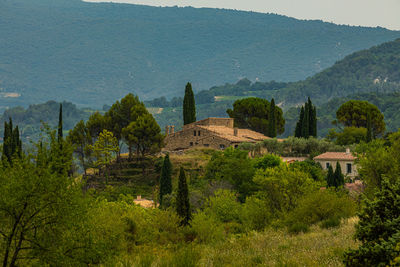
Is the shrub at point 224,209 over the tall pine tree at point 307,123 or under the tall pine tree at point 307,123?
under

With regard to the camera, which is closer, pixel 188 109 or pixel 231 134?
pixel 231 134

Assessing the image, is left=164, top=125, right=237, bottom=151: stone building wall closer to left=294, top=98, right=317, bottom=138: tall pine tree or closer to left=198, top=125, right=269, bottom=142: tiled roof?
left=198, top=125, right=269, bottom=142: tiled roof

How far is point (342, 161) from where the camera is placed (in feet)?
234

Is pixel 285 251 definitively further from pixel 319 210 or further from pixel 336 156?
pixel 336 156

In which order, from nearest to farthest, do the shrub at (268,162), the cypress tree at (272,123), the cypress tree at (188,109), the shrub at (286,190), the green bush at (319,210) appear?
the green bush at (319,210), the shrub at (286,190), the shrub at (268,162), the cypress tree at (188,109), the cypress tree at (272,123)

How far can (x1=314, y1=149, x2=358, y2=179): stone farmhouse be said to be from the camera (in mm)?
70625

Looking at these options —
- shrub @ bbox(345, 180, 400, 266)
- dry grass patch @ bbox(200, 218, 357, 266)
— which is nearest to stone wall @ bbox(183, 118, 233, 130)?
dry grass patch @ bbox(200, 218, 357, 266)

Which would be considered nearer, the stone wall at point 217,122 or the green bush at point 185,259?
the green bush at point 185,259

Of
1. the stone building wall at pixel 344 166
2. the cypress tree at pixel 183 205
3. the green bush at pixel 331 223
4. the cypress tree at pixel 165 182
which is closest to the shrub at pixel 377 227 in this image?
the green bush at pixel 331 223

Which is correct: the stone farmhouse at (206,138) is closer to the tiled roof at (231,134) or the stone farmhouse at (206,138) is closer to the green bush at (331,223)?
the tiled roof at (231,134)

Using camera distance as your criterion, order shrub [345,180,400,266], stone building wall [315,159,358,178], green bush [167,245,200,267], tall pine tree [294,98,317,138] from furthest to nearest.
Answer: tall pine tree [294,98,317,138], stone building wall [315,159,358,178], green bush [167,245,200,267], shrub [345,180,400,266]

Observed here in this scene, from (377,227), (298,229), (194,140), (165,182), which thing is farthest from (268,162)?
(377,227)

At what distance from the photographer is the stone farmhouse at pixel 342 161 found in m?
70.6

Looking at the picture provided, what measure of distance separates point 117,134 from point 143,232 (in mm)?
42241
